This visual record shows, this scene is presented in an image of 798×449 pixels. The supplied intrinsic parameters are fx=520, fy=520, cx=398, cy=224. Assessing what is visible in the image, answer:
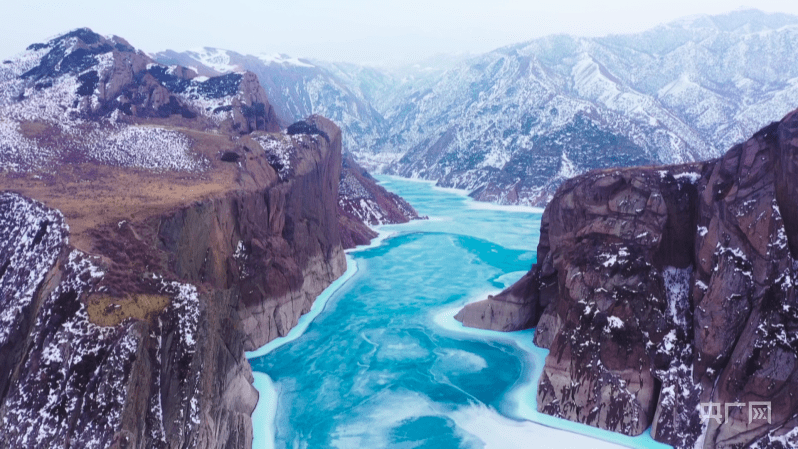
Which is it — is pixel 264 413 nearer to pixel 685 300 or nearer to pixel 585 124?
pixel 685 300

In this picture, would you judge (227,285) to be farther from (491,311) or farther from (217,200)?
(491,311)

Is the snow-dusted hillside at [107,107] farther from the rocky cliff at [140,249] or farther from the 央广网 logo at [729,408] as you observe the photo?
the 央广网 logo at [729,408]

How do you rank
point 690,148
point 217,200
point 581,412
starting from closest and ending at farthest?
point 581,412, point 217,200, point 690,148

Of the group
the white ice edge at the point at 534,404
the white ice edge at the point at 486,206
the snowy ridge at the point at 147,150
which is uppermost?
the snowy ridge at the point at 147,150

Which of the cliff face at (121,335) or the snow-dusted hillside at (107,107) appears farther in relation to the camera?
the snow-dusted hillside at (107,107)

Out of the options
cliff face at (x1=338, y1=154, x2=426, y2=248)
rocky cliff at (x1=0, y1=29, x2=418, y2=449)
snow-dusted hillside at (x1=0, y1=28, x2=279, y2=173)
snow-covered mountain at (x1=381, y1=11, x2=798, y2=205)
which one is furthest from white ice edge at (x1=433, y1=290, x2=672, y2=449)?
snow-covered mountain at (x1=381, y1=11, x2=798, y2=205)

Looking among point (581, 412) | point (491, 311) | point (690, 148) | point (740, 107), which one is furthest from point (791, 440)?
point (740, 107)

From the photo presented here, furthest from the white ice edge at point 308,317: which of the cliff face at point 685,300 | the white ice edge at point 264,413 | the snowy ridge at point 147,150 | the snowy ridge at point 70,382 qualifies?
the cliff face at point 685,300
